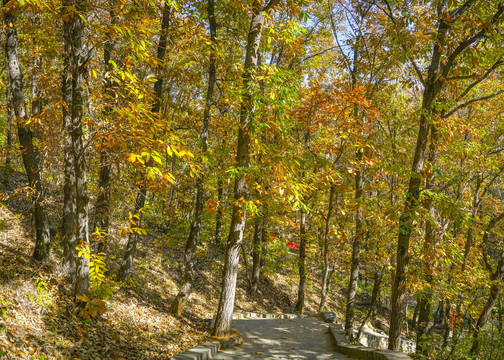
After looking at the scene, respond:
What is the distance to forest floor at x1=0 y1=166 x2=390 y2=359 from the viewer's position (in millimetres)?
5160

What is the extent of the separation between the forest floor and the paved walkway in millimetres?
1229

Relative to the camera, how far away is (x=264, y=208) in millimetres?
14648

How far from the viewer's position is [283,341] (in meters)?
8.43

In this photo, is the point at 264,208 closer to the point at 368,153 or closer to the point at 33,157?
the point at 368,153

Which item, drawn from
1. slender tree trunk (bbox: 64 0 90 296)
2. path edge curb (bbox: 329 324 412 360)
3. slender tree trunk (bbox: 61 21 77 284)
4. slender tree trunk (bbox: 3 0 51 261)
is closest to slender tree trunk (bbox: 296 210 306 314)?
path edge curb (bbox: 329 324 412 360)

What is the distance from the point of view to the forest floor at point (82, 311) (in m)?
5.16

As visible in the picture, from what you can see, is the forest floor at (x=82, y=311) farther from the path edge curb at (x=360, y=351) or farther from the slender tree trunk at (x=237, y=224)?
the path edge curb at (x=360, y=351)

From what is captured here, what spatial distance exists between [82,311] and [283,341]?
4.87 m

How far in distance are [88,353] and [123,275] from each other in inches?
180

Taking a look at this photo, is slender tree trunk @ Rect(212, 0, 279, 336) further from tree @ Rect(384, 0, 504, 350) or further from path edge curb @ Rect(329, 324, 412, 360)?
tree @ Rect(384, 0, 504, 350)

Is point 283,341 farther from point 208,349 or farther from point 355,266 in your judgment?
point 355,266

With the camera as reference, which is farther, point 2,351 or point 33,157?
point 33,157

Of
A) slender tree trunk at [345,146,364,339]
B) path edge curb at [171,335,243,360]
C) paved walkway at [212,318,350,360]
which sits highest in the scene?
slender tree trunk at [345,146,364,339]

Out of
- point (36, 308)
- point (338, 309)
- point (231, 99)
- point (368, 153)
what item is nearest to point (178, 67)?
point (231, 99)
